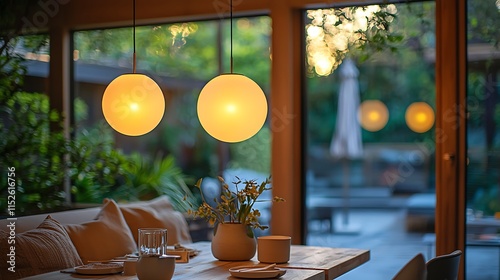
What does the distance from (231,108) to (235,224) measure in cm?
60

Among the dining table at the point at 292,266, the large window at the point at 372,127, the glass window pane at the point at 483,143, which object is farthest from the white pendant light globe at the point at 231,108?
the glass window pane at the point at 483,143

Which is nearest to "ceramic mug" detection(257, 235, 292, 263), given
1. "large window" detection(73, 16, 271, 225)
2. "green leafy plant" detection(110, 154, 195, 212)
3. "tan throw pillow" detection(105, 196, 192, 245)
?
"tan throw pillow" detection(105, 196, 192, 245)

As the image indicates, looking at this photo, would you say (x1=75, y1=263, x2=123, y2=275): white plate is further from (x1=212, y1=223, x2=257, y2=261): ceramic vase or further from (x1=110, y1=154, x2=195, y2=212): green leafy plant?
(x1=110, y1=154, x2=195, y2=212): green leafy plant

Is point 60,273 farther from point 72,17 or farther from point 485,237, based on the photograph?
point 72,17

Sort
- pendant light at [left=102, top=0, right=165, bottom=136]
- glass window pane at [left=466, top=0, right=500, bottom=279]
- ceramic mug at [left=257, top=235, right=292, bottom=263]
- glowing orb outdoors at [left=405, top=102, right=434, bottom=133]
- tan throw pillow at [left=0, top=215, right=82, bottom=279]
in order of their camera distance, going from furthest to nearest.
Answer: glowing orb outdoors at [left=405, top=102, right=434, bottom=133] < glass window pane at [left=466, top=0, right=500, bottom=279] < pendant light at [left=102, top=0, right=165, bottom=136] < ceramic mug at [left=257, top=235, right=292, bottom=263] < tan throw pillow at [left=0, top=215, right=82, bottom=279]

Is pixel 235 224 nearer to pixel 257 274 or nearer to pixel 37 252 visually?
pixel 257 274

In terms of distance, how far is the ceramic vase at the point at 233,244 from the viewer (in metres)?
3.62

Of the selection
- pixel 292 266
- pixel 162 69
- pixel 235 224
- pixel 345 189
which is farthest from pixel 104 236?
pixel 345 189

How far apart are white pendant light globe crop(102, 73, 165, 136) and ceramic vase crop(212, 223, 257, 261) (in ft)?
2.14

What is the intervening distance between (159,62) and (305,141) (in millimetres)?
2066

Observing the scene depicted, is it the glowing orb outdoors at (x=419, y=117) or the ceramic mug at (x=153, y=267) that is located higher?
the glowing orb outdoors at (x=419, y=117)

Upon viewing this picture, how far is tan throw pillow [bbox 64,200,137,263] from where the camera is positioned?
394 centimetres

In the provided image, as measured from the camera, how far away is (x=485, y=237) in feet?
15.9

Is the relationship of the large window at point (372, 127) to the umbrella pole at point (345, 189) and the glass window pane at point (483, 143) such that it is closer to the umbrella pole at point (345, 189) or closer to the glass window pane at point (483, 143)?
the umbrella pole at point (345, 189)
